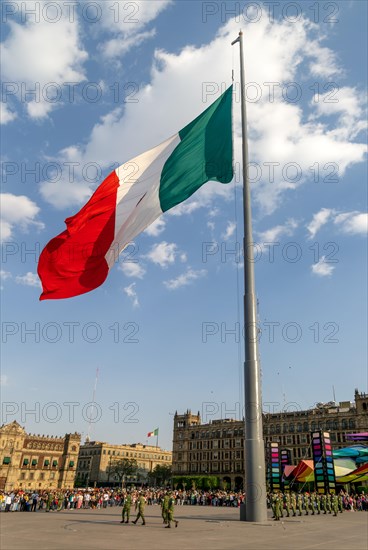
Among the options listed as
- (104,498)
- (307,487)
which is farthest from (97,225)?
(307,487)

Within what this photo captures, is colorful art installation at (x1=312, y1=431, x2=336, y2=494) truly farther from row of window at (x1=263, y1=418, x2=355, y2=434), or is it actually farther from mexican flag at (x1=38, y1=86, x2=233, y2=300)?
row of window at (x1=263, y1=418, x2=355, y2=434)

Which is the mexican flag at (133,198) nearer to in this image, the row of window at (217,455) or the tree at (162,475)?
the row of window at (217,455)

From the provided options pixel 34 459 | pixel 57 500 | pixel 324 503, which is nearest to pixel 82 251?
pixel 57 500

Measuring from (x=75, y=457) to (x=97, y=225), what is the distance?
9527 cm

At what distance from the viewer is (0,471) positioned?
8656 centimetres

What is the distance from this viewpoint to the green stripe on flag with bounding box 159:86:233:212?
50.6 ft

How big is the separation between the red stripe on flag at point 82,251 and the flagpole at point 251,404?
4.67m

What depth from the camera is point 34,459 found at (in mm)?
92125

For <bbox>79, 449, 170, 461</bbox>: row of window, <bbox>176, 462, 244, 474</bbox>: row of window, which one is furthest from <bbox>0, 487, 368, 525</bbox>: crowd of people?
<bbox>79, 449, 170, 461</bbox>: row of window

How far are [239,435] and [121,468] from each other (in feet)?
141

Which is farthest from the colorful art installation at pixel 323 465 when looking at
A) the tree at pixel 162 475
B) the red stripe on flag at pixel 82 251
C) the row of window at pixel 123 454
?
the row of window at pixel 123 454

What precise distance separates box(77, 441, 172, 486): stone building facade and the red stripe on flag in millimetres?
123429

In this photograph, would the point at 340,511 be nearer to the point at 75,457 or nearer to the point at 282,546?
the point at 282,546

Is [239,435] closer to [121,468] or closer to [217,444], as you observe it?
[217,444]
